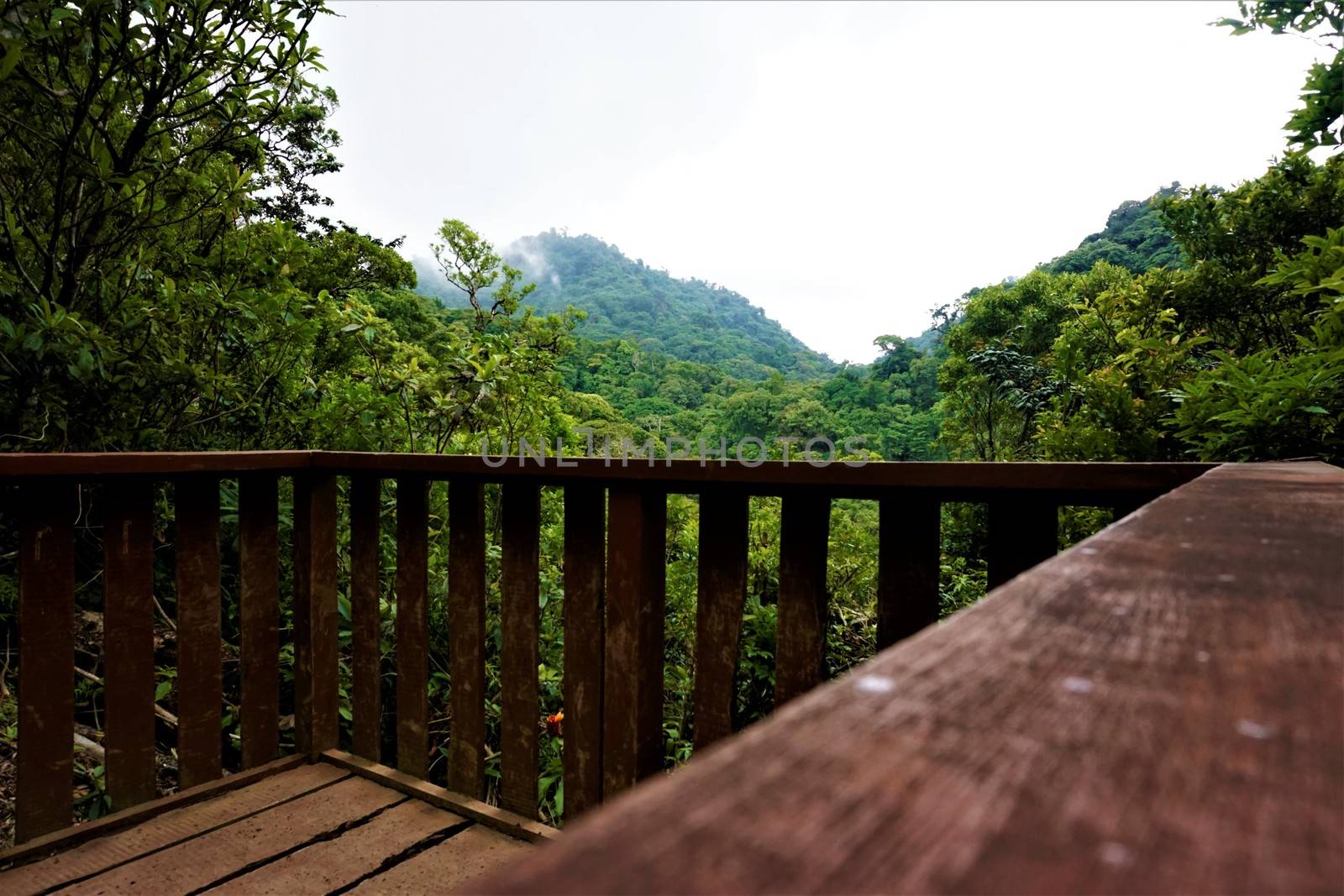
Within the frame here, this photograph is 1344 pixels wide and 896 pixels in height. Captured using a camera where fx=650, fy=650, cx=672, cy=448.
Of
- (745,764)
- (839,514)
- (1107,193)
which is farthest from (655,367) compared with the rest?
(745,764)

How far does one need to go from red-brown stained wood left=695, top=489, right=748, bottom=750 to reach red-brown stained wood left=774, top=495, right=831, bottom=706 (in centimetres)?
9

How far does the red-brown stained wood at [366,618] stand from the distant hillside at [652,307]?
86.7 feet

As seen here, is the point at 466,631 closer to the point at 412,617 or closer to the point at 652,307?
the point at 412,617

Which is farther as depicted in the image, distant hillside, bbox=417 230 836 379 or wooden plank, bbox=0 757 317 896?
distant hillside, bbox=417 230 836 379

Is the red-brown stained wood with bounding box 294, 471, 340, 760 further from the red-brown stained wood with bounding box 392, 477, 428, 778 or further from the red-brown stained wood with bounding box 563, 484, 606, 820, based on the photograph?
the red-brown stained wood with bounding box 563, 484, 606, 820

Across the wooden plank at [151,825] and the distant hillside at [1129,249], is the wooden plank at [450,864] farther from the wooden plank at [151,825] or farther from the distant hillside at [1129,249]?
the distant hillside at [1129,249]

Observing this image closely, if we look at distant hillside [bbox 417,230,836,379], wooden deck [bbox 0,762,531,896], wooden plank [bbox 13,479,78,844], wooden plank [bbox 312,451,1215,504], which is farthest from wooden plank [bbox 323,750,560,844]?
distant hillside [bbox 417,230,836,379]

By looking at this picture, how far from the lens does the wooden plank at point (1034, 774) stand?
0.43ft

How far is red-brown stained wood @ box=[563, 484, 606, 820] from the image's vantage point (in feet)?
4.48

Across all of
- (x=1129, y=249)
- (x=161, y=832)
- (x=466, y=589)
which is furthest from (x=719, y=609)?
(x=1129, y=249)

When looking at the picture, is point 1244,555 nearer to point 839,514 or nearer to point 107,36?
point 107,36

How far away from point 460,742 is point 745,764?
163 cm

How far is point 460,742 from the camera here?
158 centimetres

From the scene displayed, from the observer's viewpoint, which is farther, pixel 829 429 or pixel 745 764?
pixel 829 429
